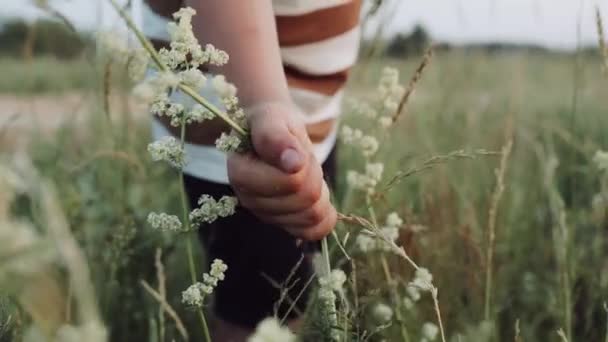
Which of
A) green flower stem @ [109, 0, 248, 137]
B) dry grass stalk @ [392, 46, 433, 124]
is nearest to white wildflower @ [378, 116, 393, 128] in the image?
dry grass stalk @ [392, 46, 433, 124]

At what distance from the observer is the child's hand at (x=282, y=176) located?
0.75 meters

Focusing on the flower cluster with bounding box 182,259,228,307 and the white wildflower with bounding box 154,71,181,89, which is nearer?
the white wildflower with bounding box 154,71,181,89

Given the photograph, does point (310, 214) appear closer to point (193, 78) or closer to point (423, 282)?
point (423, 282)

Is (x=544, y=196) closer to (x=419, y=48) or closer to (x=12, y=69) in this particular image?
(x=419, y=48)

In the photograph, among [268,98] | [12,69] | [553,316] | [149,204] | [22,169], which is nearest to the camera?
[22,169]

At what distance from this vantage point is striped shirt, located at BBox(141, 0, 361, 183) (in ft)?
4.38

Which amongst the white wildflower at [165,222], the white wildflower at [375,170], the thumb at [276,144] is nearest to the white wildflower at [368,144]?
the white wildflower at [375,170]

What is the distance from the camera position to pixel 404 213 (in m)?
1.42

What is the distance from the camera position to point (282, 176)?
0.79m

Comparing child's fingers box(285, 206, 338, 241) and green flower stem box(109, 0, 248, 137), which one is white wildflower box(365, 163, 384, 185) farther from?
green flower stem box(109, 0, 248, 137)

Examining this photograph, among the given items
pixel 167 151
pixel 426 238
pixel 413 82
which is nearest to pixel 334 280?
pixel 167 151

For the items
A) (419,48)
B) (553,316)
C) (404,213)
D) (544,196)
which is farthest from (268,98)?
(419,48)

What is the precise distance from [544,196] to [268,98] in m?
1.36

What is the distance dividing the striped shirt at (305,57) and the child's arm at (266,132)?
335 mm
